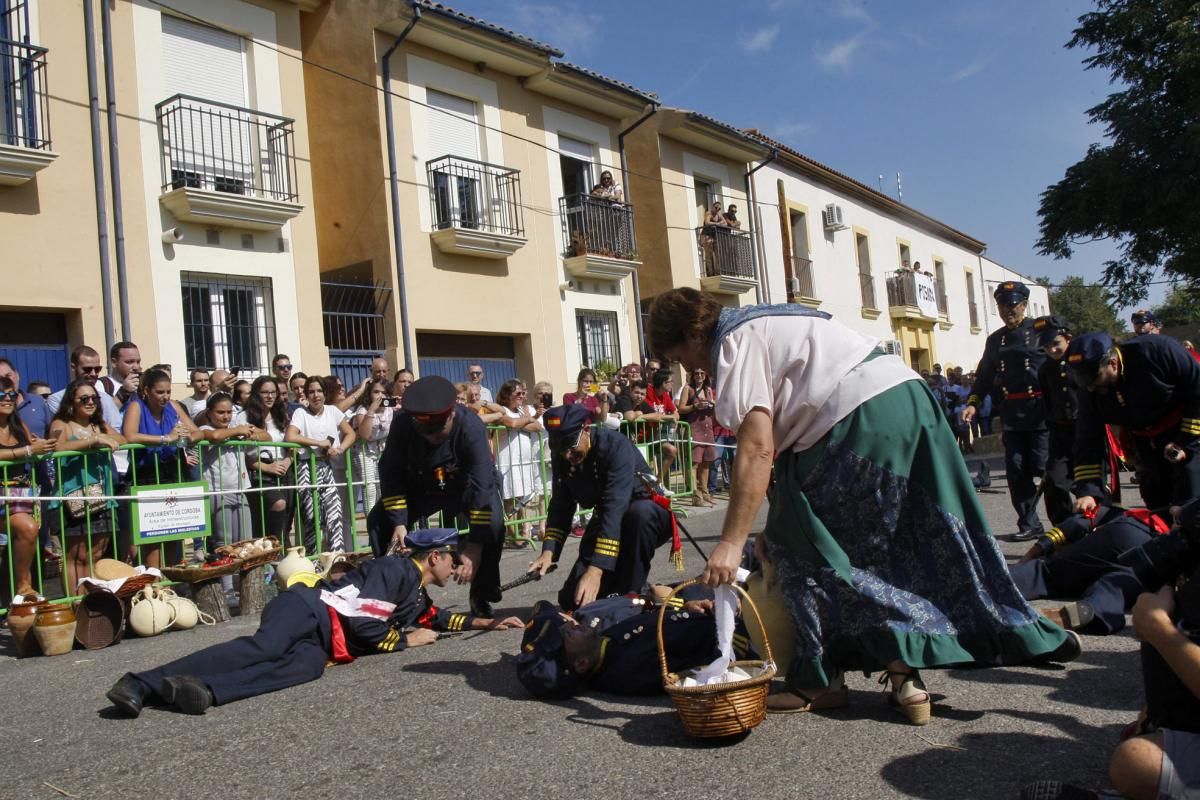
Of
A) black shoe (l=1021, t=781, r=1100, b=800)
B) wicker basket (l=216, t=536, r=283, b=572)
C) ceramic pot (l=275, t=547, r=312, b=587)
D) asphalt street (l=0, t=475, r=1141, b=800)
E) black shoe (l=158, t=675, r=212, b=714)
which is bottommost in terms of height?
asphalt street (l=0, t=475, r=1141, b=800)

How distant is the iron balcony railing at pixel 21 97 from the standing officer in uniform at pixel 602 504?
8529 mm

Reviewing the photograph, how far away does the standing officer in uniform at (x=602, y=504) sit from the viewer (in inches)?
235

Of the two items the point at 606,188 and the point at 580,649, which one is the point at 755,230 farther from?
the point at 580,649

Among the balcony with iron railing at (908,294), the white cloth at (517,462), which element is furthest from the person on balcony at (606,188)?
the balcony with iron railing at (908,294)

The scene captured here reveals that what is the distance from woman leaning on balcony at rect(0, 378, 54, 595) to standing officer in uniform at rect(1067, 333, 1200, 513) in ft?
22.5

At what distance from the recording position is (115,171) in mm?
12273

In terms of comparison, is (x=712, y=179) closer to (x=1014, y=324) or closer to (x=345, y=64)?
(x=345, y=64)

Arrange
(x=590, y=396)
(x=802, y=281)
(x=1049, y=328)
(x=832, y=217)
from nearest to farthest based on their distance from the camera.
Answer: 1. (x=1049, y=328)
2. (x=590, y=396)
3. (x=802, y=281)
4. (x=832, y=217)

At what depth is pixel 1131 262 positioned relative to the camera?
24625 mm

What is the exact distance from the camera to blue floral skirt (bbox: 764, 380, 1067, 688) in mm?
3867

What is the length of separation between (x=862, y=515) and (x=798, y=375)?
581 millimetres

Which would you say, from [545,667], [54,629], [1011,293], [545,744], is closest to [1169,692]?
[545,744]

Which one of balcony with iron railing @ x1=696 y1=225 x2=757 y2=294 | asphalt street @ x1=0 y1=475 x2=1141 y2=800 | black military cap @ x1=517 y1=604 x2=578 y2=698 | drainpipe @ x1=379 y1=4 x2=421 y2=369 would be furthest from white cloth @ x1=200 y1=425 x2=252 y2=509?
balcony with iron railing @ x1=696 y1=225 x2=757 y2=294

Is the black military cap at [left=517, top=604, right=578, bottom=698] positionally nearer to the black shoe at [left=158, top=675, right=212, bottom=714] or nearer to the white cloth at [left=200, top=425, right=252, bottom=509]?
the black shoe at [left=158, top=675, right=212, bottom=714]
